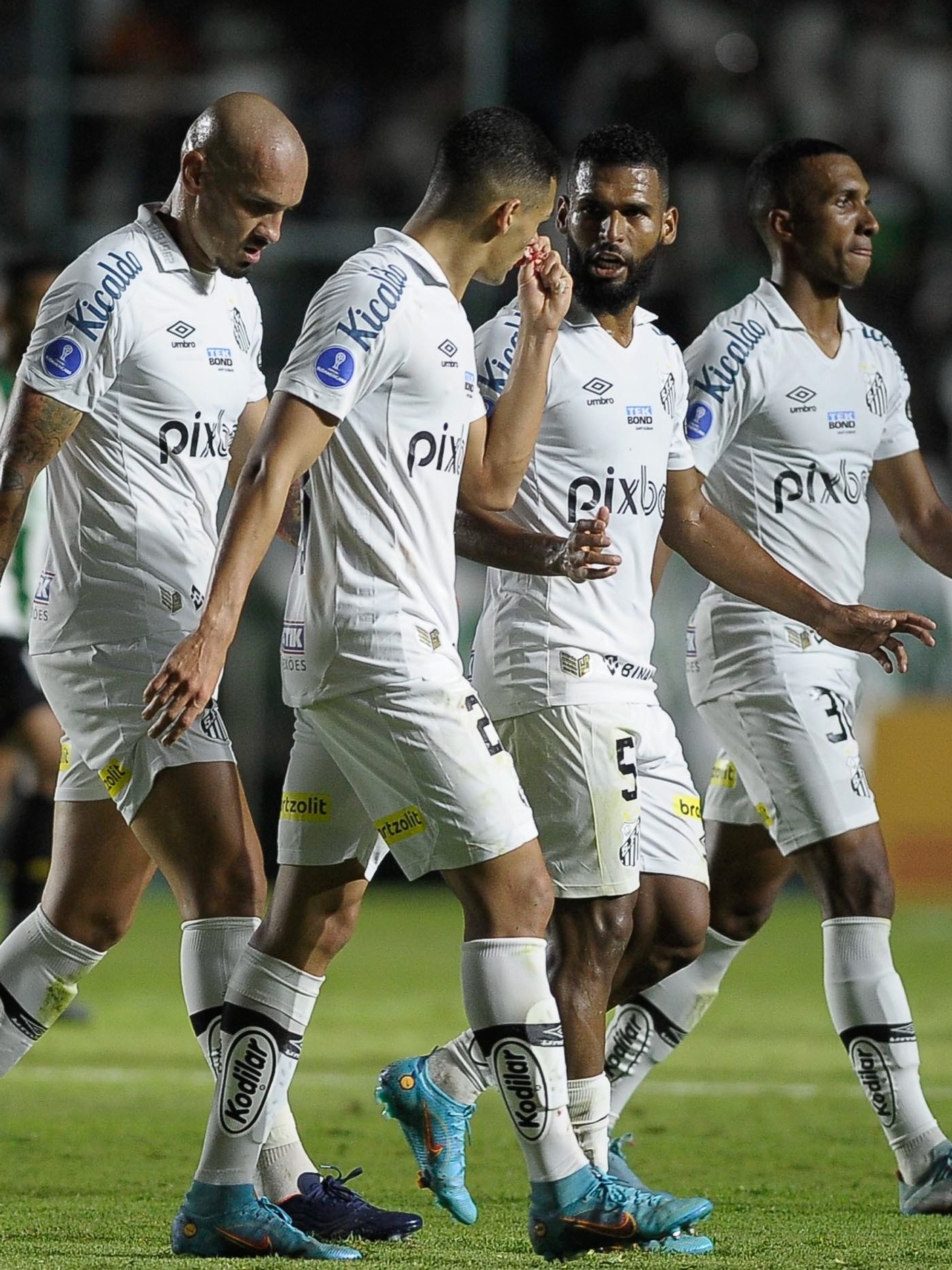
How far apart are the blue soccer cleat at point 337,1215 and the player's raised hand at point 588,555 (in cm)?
149

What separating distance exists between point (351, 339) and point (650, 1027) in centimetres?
245

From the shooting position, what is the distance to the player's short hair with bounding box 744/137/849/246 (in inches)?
234

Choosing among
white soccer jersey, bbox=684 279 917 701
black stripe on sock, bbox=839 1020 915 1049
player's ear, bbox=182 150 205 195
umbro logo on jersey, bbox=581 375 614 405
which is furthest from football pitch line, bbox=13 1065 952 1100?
player's ear, bbox=182 150 205 195

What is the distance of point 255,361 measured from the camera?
504 centimetres

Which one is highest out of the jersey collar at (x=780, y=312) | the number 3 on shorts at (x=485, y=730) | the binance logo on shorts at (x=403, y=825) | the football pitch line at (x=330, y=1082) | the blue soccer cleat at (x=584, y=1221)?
the jersey collar at (x=780, y=312)

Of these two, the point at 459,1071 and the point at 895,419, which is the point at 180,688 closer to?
the point at 459,1071

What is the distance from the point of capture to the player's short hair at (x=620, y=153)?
16.9 ft

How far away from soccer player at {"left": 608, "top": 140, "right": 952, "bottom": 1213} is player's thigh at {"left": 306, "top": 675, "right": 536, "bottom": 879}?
4.26 feet

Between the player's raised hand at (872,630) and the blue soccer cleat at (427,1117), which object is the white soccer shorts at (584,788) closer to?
the player's raised hand at (872,630)

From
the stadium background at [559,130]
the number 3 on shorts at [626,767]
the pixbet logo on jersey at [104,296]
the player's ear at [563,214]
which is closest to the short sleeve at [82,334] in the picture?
the pixbet logo on jersey at [104,296]

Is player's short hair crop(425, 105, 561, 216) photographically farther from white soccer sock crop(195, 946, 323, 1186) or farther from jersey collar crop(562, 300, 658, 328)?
white soccer sock crop(195, 946, 323, 1186)

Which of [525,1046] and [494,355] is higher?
[494,355]

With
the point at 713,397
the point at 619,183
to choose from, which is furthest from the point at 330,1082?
the point at 619,183

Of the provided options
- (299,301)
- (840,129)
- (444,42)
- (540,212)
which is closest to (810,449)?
(540,212)
